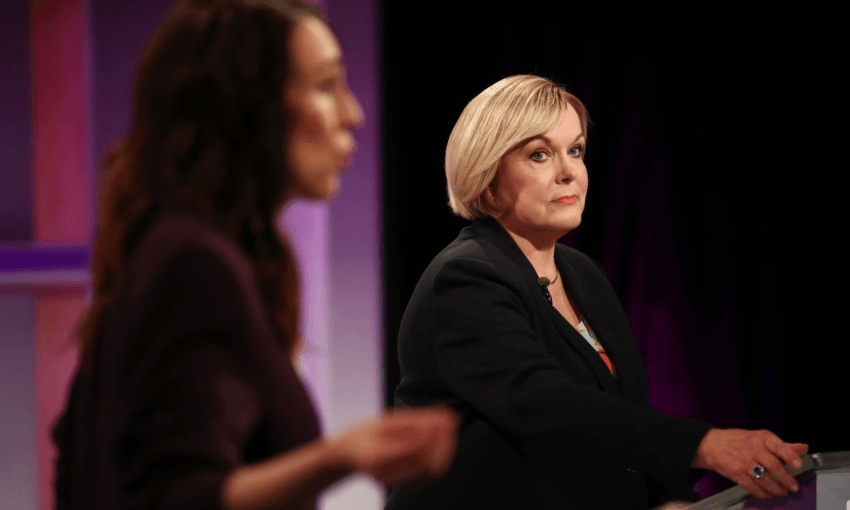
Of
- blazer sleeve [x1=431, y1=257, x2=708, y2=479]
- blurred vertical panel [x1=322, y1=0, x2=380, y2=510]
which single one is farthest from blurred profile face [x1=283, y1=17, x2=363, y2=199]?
blurred vertical panel [x1=322, y1=0, x2=380, y2=510]

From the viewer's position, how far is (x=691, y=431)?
1421 millimetres

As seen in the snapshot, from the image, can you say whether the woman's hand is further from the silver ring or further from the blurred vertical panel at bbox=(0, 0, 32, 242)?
the blurred vertical panel at bbox=(0, 0, 32, 242)

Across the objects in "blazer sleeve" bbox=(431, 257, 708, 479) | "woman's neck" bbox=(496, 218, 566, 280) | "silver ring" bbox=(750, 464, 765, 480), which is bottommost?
"silver ring" bbox=(750, 464, 765, 480)

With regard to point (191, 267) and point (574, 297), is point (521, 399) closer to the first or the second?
point (574, 297)

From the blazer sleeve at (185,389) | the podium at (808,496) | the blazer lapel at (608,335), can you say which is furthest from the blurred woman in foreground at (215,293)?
A: the blazer lapel at (608,335)

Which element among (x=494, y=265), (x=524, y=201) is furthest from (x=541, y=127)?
(x=494, y=265)

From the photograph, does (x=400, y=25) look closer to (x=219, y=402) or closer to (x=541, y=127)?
(x=541, y=127)

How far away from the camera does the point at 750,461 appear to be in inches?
55.4

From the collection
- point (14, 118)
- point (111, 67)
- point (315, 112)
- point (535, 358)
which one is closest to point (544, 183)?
point (535, 358)

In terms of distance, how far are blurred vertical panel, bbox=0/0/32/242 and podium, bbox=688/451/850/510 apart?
67.9 inches

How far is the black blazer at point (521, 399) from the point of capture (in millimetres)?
1456

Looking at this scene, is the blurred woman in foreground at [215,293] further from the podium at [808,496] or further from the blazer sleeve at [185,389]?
the podium at [808,496]

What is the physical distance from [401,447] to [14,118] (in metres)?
1.94

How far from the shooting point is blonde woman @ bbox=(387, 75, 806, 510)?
56.8 inches
